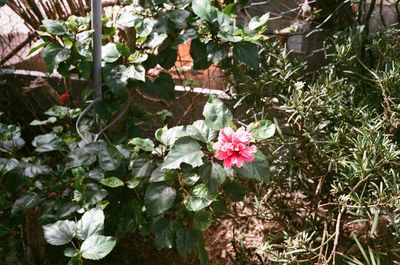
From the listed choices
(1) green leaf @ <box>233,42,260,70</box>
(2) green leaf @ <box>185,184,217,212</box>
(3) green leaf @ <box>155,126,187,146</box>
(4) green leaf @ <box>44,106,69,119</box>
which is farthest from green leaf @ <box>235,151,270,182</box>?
(4) green leaf @ <box>44,106,69,119</box>

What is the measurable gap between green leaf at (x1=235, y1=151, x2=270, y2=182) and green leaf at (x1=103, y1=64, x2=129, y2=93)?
53 centimetres

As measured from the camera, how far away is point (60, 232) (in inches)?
52.2

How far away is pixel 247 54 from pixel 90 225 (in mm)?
719

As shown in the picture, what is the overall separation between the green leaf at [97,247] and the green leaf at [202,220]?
0.83ft

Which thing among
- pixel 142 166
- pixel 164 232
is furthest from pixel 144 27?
pixel 164 232

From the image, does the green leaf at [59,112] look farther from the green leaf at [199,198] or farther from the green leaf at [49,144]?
the green leaf at [199,198]

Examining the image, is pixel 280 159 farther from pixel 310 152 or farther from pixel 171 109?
pixel 171 109

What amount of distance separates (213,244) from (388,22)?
1307mm

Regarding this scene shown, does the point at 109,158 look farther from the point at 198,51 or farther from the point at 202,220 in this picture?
the point at 198,51

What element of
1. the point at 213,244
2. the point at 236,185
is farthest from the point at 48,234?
the point at 213,244

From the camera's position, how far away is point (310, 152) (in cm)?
148

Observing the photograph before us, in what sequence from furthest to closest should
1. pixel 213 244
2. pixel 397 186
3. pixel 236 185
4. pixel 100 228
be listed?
pixel 213 244 → pixel 236 185 → pixel 100 228 → pixel 397 186

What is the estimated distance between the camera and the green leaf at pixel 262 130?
49.6 inches

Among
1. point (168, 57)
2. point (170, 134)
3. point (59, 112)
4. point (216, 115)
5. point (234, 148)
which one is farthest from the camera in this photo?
point (59, 112)
